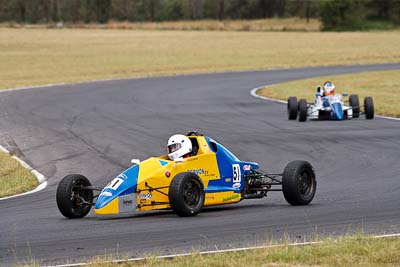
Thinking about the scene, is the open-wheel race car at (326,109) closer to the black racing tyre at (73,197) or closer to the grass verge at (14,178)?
the grass verge at (14,178)

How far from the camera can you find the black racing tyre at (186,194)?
11297mm

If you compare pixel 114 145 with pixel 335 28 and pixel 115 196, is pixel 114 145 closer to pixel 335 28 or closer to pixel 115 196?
pixel 115 196

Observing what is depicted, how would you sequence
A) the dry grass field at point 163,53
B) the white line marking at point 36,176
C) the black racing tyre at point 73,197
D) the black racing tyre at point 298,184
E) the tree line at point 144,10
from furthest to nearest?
1. the tree line at point 144,10
2. the dry grass field at point 163,53
3. the white line marking at point 36,176
4. the black racing tyre at point 298,184
5. the black racing tyre at point 73,197

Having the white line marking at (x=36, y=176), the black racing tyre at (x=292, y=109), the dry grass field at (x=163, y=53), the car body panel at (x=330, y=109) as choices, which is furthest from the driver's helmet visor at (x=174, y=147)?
the dry grass field at (x=163, y=53)

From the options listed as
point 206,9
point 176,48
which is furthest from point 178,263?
point 206,9

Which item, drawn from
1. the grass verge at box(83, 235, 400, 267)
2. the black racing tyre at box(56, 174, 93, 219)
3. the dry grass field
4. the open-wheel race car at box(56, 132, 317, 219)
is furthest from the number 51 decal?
the dry grass field

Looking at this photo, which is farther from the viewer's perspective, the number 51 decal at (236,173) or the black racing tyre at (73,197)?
the number 51 decal at (236,173)

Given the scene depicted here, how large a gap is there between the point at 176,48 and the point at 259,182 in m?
61.6

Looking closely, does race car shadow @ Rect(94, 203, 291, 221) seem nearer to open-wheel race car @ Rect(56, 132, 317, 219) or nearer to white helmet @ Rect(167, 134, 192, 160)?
open-wheel race car @ Rect(56, 132, 317, 219)

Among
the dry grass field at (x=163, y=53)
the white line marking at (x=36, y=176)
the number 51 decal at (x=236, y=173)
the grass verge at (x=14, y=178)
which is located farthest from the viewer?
the dry grass field at (x=163, y=53)

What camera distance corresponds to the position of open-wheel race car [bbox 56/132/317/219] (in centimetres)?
1151

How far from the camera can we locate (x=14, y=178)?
645 inches

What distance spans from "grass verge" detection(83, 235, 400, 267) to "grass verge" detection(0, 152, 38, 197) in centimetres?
689

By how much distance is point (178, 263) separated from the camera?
27.6ft
